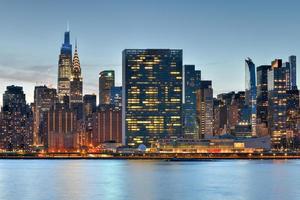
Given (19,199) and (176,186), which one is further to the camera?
(176,186)

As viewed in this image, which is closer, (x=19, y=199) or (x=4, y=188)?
(x=19, y=199)

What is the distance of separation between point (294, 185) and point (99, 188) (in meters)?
34.8

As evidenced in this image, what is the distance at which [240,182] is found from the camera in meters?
123

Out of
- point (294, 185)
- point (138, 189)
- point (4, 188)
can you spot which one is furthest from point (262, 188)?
point (4, 188)

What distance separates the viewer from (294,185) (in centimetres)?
11462

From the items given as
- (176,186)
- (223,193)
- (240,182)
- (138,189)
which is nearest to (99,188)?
(138,189)

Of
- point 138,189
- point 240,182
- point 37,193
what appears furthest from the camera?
point 240,182

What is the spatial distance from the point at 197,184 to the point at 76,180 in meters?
25.0

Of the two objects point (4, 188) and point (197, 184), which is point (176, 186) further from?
point (4, 188)

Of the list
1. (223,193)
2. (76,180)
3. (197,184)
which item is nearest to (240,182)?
(197,184)

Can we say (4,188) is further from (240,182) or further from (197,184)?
(240,182)

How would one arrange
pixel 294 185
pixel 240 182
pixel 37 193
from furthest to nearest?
1. pixel 240 182
2. pixel 294 185
3. pixel 37 193

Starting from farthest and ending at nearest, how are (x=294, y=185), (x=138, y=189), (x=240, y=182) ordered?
(x=240, y=182), (x=294, y=185), (x=138, y=189)

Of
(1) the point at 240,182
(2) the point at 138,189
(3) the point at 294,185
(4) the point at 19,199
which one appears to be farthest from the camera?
(1) the point at 240,182
